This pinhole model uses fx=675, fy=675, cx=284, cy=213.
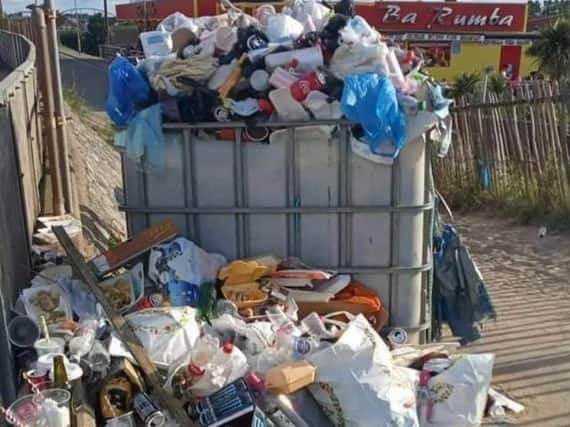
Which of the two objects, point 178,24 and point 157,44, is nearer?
point 157,44

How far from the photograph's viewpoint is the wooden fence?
26.0 feet

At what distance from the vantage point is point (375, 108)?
3240 mm

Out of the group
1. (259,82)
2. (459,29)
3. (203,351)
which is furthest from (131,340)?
(459,29)

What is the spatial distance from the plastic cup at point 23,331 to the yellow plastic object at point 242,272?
0.94 metres

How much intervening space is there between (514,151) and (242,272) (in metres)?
6.12

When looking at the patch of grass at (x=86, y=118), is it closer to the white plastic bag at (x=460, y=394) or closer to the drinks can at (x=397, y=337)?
the drinks can at (x=397, y=337)

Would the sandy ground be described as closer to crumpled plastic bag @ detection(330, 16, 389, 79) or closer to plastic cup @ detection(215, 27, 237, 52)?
crumpled plastic bag @ detection(330, 16, 389, 79)

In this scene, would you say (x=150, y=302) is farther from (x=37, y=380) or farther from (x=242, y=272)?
(x=37, y=380)

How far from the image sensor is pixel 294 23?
148 inches

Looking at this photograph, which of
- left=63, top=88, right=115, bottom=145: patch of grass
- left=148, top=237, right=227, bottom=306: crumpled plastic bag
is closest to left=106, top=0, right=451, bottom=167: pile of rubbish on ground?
left=148, top=237, right=227, bottom=306: crumpled plastic bag

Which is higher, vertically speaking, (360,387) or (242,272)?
(242,272)

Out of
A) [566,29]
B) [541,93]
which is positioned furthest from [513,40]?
[541,93]

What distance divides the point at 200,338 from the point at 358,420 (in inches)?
31.6

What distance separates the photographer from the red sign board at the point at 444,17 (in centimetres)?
3481
